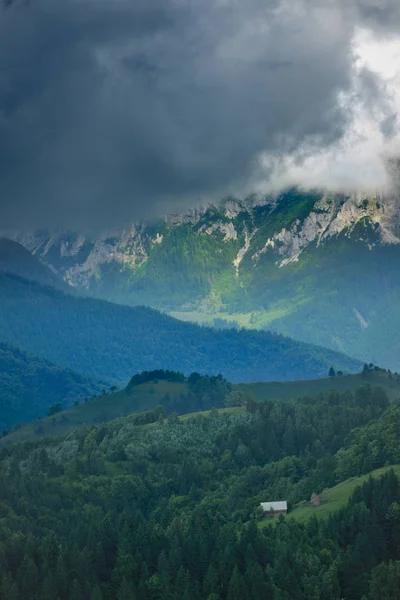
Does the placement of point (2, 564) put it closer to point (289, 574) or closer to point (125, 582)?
point (125, 582)

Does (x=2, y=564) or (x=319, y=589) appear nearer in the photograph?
(x=319, y=589)

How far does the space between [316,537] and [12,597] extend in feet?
170

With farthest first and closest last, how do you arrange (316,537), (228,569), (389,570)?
(316,537), (228,569), (389,570)

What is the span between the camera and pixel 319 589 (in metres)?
174

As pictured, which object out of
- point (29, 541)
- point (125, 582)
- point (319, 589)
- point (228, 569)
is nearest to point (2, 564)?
point (29, 541)

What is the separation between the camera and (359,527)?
19375 centimetres

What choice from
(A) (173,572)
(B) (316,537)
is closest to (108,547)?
(A) (173,572)

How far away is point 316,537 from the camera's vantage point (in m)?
196

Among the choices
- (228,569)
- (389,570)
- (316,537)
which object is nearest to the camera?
(389,570)

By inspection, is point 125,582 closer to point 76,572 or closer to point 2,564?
point 76,572

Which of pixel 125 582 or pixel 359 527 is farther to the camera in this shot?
pixel 359 527

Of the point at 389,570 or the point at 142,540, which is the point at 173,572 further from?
the point at 389,570

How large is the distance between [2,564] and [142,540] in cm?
2387

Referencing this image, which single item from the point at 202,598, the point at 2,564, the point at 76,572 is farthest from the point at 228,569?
the point at 2,564
